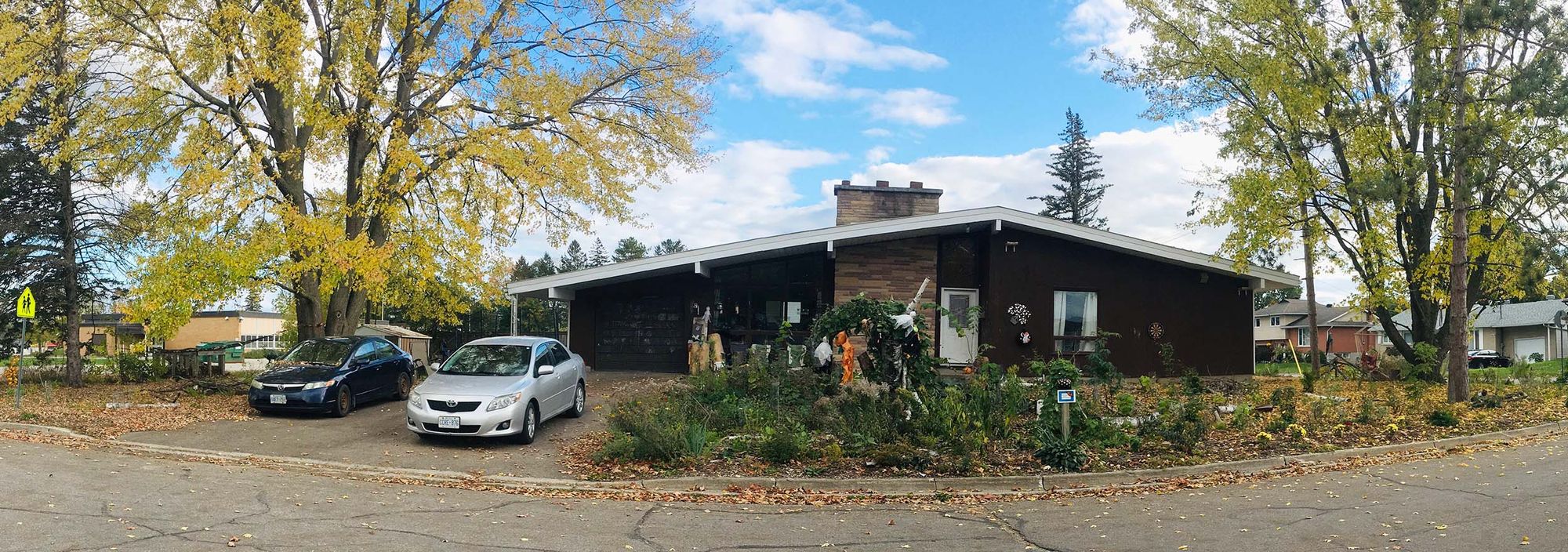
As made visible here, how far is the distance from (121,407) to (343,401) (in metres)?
4.19

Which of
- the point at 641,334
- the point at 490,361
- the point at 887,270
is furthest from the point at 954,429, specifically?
the point at 641,334

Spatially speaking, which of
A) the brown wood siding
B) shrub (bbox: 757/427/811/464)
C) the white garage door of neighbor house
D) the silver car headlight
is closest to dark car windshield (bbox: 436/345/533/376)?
the silver car headlight

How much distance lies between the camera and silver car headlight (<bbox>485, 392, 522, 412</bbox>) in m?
11.6

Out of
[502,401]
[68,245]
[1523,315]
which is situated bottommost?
[502,401]

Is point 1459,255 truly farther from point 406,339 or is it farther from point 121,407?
point 406,339

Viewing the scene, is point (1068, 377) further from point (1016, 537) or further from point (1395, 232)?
point (1395, 232)

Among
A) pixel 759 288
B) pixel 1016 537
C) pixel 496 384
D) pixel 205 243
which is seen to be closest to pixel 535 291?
pixel 759 288

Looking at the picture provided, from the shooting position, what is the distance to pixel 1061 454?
32.4 ft

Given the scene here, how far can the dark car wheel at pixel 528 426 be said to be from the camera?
11898 millimetres

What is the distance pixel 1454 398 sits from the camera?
14922 mm

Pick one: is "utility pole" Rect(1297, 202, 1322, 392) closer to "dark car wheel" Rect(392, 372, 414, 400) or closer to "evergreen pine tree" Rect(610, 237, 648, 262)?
"dark car wheel" Rect(392, 372, 414, 400)

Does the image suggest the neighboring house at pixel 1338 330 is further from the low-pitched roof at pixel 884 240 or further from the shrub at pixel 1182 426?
A: the shrub at pixel 1182 426

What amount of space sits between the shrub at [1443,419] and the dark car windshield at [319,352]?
1610 cm

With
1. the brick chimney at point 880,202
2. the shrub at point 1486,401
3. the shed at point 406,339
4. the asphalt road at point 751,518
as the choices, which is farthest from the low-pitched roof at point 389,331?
the shrub at point 1486,401
